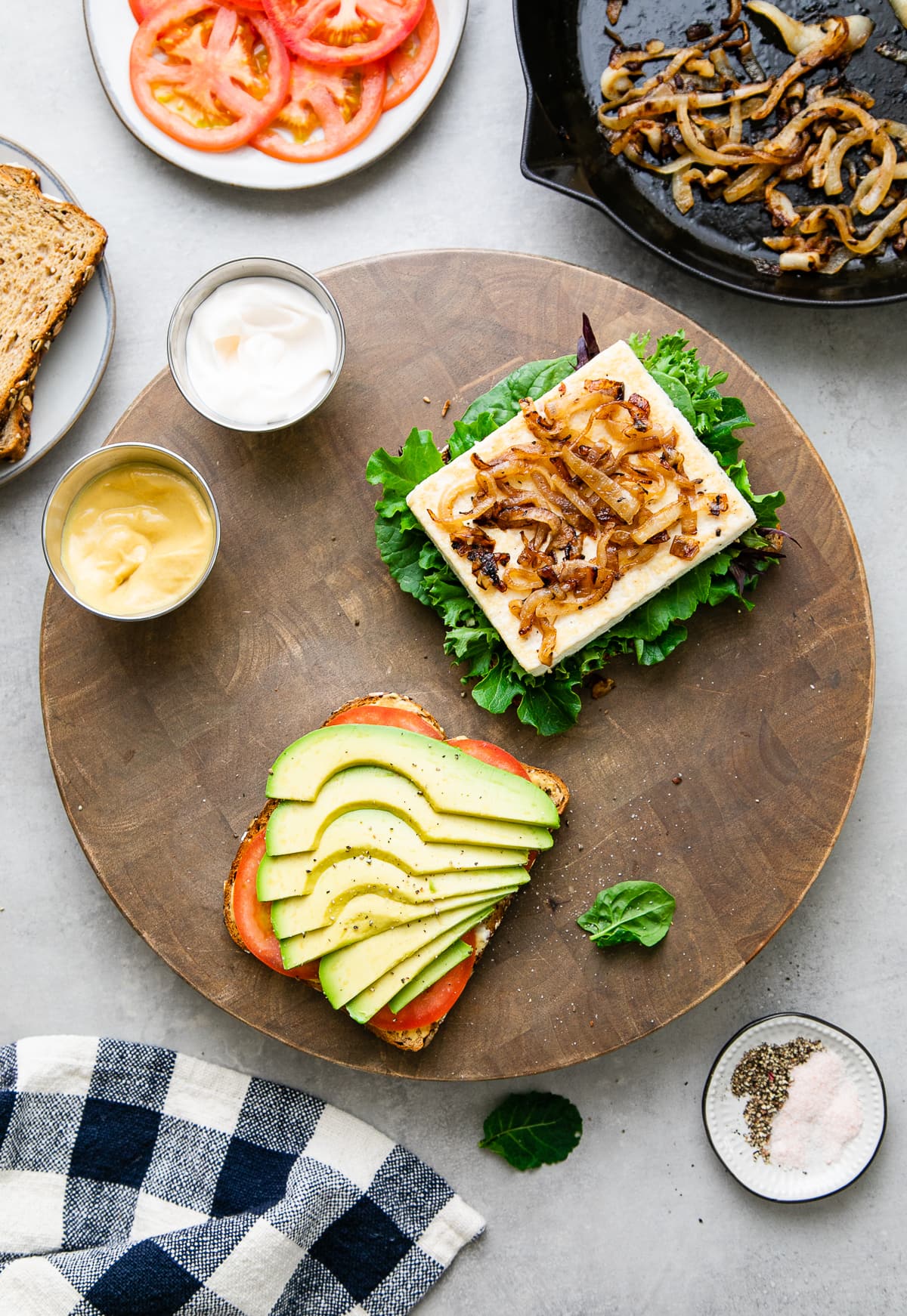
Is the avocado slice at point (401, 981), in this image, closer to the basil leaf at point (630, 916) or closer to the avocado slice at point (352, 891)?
the avocado slice at point (352, 891)

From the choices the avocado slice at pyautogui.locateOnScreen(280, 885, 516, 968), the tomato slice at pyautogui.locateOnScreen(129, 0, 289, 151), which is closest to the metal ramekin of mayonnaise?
the tomato slice at pyautogui.locateOnScreen(129, 0, 289, 151)

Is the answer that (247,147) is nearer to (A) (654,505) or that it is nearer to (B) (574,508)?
(B) (574,508)


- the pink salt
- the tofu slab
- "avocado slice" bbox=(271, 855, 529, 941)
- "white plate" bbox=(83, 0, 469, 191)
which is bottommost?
the pink salt

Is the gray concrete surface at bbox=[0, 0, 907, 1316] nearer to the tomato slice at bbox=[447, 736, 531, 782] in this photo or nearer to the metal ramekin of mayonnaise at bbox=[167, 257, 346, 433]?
the metal ramekin of mayonnaise at bbox=[167, 257, 346, 433]

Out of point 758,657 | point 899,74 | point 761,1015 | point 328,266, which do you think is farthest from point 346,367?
point 761,1015

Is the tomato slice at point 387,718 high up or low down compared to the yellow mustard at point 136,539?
down

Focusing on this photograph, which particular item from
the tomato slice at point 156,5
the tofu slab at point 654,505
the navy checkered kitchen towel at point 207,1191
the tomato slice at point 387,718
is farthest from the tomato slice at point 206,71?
the navy checkered kitchen towel at point 207,1191
